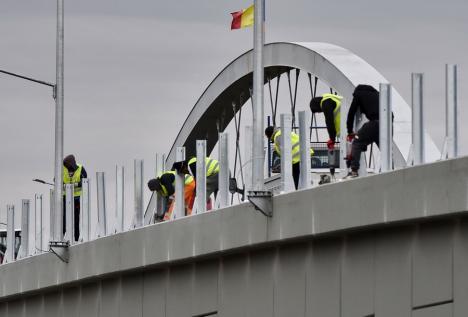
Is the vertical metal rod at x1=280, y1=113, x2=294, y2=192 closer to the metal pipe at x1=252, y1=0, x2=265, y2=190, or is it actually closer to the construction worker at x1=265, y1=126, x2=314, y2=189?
the metal pipe at x1=252, y1=0, x2=265, y2=190

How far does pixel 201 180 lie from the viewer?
2509 centimetres

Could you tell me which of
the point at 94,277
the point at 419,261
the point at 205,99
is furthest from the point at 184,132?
the point at 419,261

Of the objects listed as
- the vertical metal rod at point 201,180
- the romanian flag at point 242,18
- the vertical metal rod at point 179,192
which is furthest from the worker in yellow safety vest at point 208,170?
the romanian flag at point 242,18

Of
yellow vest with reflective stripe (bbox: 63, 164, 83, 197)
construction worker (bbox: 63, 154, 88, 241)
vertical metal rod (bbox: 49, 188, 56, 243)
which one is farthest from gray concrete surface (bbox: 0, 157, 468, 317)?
yellow vest with reflective stripe (bbox: 63, 164, 83, 197)

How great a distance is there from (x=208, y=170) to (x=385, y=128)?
6952 mm

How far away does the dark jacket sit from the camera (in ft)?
71.4

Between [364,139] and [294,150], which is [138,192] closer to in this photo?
[294,150]

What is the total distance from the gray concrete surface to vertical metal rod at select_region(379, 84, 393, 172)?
449 millimetres

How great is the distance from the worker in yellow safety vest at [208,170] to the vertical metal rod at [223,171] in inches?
63.5

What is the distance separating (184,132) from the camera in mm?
51188

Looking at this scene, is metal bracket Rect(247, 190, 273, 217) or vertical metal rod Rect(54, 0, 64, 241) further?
vertical metal rod Rect(54, 0, 64, 241)

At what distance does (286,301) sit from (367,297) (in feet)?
7.22

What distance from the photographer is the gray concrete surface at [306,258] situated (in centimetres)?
1844

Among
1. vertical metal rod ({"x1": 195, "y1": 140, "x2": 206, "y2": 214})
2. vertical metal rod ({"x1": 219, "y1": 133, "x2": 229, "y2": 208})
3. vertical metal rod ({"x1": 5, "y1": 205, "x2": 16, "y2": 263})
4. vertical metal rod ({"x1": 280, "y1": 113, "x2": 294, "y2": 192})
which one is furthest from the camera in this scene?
vertical metal rod ({"x1": 5, "y1": 205, "x2": 16, "y2": 263})
